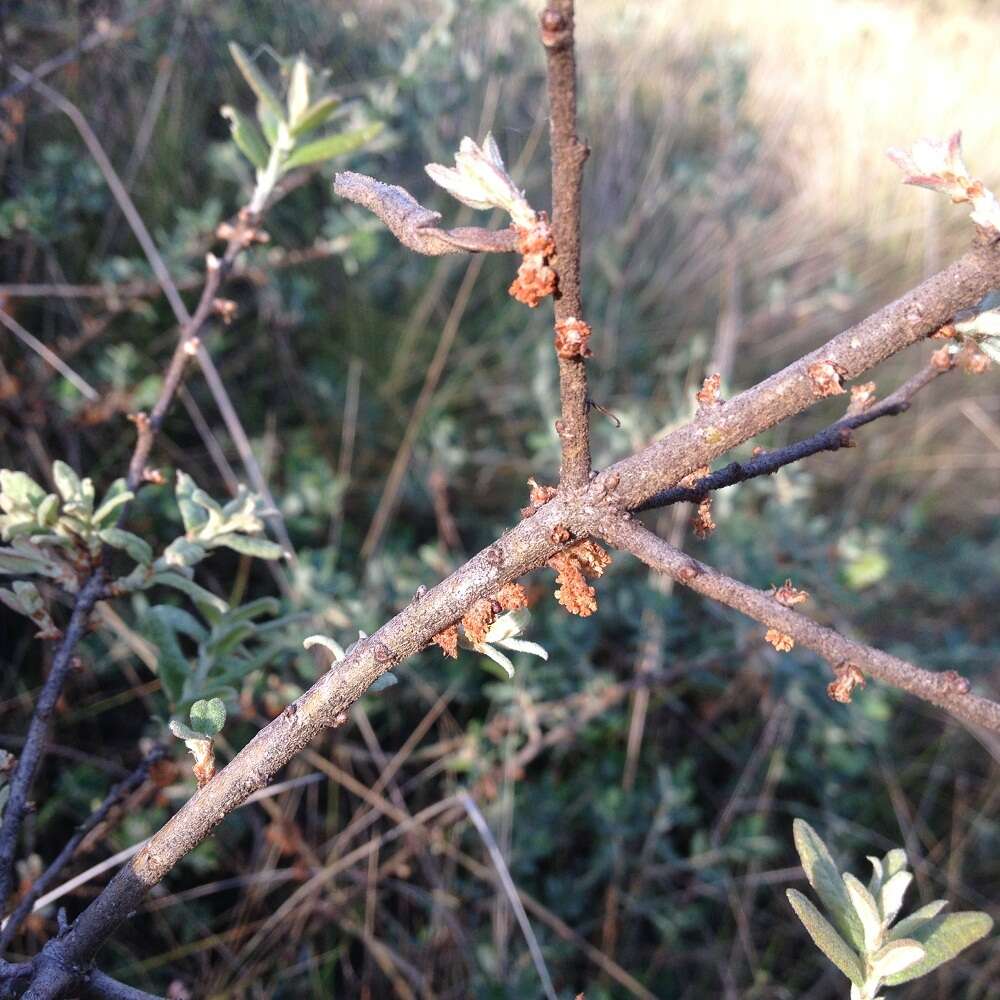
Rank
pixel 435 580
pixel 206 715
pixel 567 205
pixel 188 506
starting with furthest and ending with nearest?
1. pixel 435 580
2. pixel 188 506
3. pixel 206 715
4. pixel 567 205

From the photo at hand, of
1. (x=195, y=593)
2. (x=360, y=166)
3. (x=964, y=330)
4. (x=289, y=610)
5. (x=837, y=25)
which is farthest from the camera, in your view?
(x=837, y=25)

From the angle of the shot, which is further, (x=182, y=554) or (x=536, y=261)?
(x=182, y=554)

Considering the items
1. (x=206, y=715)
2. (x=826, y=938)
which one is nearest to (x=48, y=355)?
(x=206, y=715)

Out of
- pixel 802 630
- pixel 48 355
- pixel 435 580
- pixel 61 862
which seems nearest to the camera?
pixel 802 630

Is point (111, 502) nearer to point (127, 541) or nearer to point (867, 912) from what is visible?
point (127, 541)

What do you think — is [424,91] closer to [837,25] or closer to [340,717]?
[340,717]

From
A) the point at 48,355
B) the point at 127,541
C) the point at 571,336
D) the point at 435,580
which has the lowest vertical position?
the point at 435,580

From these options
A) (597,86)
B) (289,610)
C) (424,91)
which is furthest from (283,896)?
(597,86)

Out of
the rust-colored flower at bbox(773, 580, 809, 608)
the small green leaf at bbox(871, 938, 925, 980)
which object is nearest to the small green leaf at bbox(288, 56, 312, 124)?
the rust-colored flower at bbox(773, 580, 809, 608)
